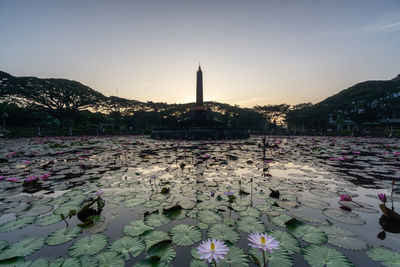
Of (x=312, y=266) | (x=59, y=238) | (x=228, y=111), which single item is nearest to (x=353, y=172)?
(x=312, y=266)

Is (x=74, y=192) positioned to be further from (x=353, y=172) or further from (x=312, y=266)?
(x=353, y=172)

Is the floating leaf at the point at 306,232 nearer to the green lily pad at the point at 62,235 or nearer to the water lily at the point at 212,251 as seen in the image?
the water lily at the point at 212,251

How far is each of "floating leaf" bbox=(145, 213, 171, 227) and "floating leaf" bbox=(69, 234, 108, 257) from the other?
0.44m

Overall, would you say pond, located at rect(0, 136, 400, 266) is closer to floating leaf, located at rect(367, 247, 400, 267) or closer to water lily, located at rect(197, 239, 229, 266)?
floating leaf, located at rect(367, 247, 400, 267)

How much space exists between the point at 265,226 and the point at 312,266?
57cm

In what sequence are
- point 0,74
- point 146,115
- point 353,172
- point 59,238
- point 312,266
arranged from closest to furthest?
1. point 312,266
2. point 59,238
3. point 353,172
4. point 0,74
5. point 146,115

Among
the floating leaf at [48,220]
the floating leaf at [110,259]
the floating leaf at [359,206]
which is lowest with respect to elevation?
the floating leaf at [48,220]

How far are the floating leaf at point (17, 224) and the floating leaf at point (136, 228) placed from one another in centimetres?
115

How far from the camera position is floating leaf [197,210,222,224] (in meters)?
1.95

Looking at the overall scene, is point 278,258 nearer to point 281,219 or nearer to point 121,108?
point 281,219

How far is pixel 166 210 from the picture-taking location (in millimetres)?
2070

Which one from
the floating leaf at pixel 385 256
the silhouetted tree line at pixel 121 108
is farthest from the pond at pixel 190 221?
the silhouetted tree line at pixel 121 108

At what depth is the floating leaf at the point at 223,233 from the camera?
159 centimetres

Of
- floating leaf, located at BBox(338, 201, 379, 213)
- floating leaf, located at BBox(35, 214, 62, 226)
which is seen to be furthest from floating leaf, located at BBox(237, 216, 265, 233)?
floating leaf, located at BBox(35, 214, 62, 226)
